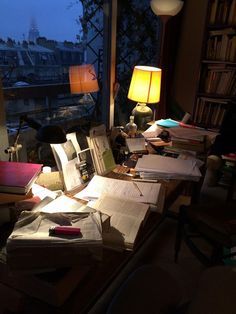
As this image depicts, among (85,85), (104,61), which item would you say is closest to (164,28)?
(104,61)

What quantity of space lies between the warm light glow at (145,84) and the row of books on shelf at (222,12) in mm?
1264

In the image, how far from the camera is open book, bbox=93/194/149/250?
101cm

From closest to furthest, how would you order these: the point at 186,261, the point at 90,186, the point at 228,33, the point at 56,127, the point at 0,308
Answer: the point at 0,308 < the point at 56,127 < the point at 90,186 < the point at 186,261 < the point at 228,33

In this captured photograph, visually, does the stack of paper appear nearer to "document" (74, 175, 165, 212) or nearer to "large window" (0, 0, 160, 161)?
"document" (74, 175, 165, 212)

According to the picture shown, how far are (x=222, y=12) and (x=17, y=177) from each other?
268 cm

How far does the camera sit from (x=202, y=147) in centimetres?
198

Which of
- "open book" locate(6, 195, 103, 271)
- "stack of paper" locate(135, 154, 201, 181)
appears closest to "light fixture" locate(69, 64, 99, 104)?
"stack of paper" locate(135, 154, 201, 181)

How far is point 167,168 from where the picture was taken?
1.64 metres

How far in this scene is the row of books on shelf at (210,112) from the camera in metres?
3.07

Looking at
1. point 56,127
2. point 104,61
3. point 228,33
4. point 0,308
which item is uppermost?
point 228,33

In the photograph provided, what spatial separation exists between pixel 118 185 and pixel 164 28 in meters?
2.04

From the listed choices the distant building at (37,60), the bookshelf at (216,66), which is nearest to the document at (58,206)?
the distant building at (37,60)

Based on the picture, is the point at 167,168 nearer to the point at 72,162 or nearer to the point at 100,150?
the point at 100,150

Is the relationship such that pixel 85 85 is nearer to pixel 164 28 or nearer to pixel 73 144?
pixel 73 144
